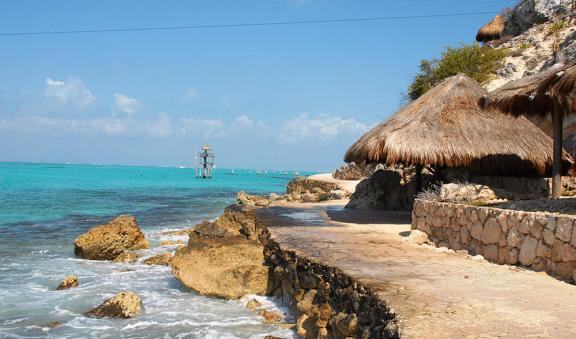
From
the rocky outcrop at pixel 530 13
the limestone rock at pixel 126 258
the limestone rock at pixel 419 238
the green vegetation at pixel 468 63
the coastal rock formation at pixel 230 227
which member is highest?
the rocky outcrop at pixel 530 13

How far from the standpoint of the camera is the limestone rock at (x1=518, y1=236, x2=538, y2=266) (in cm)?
555

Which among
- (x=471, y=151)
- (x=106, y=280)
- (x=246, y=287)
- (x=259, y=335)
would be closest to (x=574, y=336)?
(x=259, y=335)

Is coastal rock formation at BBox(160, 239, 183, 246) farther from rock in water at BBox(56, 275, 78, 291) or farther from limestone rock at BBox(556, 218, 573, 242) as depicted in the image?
limestone rock at BBox(556, 218, 573, 242)

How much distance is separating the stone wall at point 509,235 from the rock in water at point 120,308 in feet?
15.6

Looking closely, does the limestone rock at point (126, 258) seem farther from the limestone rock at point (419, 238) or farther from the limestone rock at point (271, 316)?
the limestone rock at point (419, 238)

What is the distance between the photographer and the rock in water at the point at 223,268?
8094mm

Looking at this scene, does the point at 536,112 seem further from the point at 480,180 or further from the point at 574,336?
the point at 574,336

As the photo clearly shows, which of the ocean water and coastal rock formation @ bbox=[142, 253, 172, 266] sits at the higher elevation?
coastal rock formation @ bbox=[142, 253, 172, 266]

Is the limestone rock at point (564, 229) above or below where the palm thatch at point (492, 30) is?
below

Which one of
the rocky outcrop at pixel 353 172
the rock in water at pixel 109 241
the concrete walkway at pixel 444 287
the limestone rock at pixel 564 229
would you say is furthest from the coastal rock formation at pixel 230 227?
the rocky outcrop at pixel 353 172

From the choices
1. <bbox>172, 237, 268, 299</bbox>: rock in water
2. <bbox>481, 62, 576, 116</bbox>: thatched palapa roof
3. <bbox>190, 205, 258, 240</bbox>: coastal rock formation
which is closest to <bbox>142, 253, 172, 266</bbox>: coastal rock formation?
<bbox>190, 205, 258, 240</bbox>: coastal rock formation

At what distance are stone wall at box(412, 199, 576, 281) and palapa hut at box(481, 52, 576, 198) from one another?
92.2 inches

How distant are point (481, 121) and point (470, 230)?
17.4ft

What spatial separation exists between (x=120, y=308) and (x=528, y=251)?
221 inches
